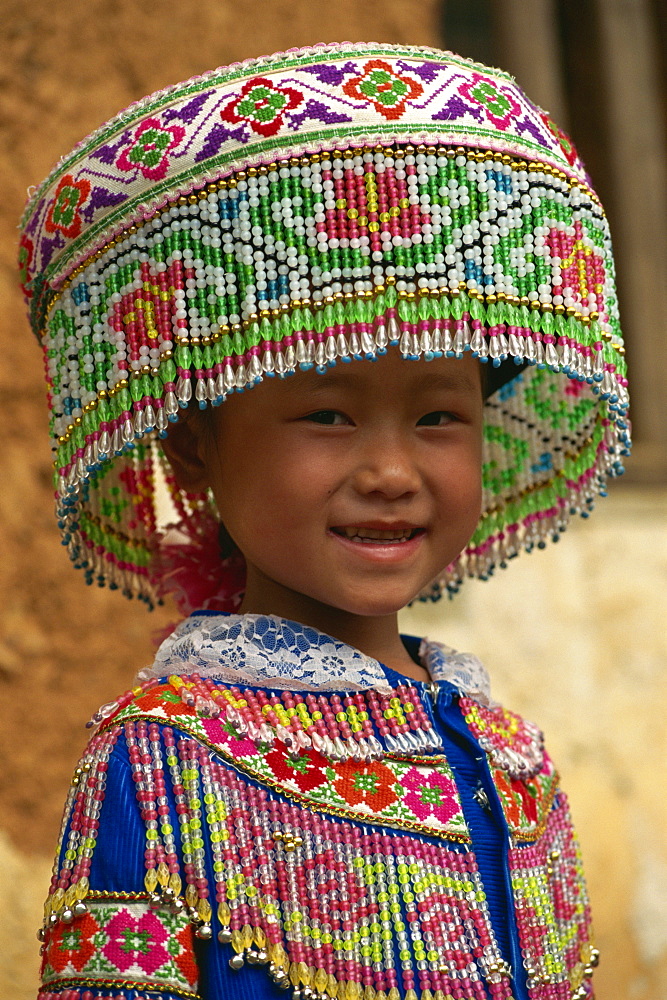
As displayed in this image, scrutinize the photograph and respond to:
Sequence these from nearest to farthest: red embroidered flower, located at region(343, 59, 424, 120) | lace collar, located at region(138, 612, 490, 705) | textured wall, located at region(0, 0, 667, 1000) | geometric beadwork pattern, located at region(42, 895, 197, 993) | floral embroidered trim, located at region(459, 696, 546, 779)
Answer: geometric beadwork pattern, located at region(42, 895, 197, 993), red embroidered flower, located at region(343, 59, 424, 120), lace collar, located at region(138, 612, 490, 705), floral embroidered trim, located at region(459, 696, 546, 779), textured wall, located at region(0, 0, 667, 1000)

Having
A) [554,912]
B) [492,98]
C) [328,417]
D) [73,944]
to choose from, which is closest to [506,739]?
[554,912]

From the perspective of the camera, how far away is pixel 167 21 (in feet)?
8.66

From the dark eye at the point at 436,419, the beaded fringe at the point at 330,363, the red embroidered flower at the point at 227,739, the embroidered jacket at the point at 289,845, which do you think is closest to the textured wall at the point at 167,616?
the beaded fringe at the point at 330,363

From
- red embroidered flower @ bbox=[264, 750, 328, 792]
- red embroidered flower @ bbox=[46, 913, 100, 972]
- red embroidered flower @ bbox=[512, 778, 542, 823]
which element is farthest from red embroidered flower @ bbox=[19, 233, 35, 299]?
red embroidered flower @ bbox=[512, 778, 542, 823]

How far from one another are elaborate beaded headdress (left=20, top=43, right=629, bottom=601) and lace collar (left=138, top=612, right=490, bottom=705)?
24 cm

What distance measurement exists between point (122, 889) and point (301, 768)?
24 centimetres

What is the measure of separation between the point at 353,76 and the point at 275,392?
1.22 feet

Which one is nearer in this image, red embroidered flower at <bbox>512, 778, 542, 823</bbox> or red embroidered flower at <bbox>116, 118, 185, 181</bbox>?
red embroidered flower at <bbox>116, 118, 185, 181</bbox>

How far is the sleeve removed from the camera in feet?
4.10

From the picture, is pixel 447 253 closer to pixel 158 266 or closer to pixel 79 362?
pixel 158 266

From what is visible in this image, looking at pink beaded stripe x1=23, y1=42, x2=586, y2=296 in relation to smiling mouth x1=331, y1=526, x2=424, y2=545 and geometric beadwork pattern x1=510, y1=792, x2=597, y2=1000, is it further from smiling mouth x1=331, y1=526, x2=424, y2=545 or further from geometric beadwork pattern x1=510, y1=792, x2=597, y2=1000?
geometric beadwork pattern x1=510, y1=792, x2=597, y2=1000

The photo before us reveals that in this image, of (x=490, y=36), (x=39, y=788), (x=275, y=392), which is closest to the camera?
(x=275, y=392)

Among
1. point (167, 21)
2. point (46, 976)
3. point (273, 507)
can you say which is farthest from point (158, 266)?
point (167, 21)

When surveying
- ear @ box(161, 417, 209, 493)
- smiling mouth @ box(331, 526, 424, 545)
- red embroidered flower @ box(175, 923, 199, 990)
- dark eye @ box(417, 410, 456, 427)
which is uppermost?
ear @ box(161, 417, 209, 493)
